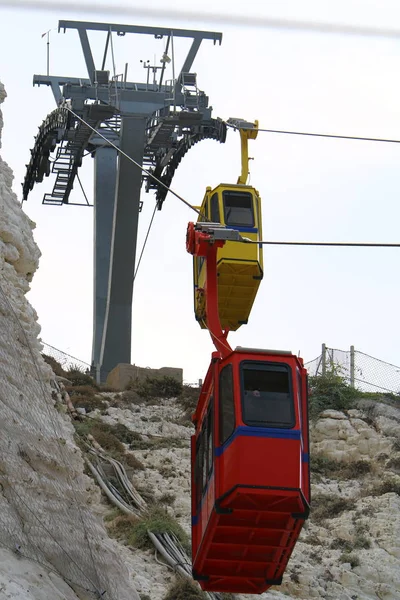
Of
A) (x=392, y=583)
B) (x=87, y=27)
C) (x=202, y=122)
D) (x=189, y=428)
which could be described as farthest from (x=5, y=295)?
(x=87, y=27)

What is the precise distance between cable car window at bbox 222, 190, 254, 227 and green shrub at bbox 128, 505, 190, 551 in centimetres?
493

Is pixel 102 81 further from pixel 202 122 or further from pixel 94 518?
pixel 94 518

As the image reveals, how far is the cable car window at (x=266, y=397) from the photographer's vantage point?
14172 millimetres

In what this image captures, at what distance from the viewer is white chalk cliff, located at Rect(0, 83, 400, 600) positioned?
13594 mm

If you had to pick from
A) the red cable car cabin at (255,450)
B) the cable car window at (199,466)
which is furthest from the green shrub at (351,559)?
the red cable car cabin at (255,450)

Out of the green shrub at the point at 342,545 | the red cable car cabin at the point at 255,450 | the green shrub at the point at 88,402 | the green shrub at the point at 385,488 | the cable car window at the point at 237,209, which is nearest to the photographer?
the red cable car cabin at the point at 255,450

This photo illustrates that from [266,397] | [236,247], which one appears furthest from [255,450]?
[236,247]

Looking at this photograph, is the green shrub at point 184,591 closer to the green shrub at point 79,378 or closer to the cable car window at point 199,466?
the cable car window at point 199,466

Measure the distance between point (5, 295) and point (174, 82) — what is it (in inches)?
711

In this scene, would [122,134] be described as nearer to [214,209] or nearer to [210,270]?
[214,209]

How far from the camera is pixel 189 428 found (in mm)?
29000

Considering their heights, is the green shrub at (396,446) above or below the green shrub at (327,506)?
above

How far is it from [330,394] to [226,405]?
1654 centimetres

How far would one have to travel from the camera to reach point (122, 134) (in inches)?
1277
